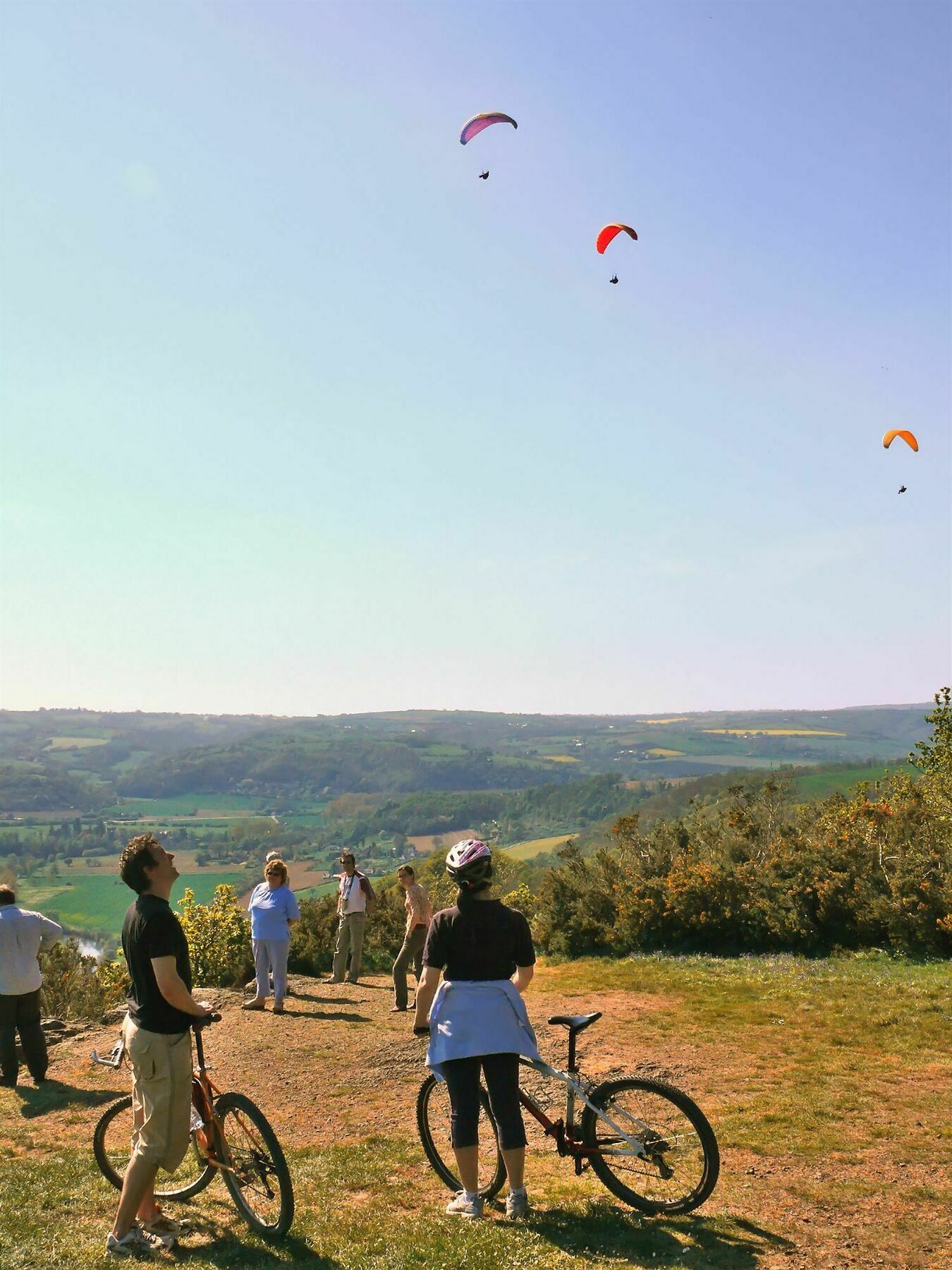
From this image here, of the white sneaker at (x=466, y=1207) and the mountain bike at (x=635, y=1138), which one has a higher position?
the mountain bike at (x=635, y=1138)

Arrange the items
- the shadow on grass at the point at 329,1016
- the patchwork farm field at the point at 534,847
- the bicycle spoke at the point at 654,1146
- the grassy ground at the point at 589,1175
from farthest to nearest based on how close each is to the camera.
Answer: the patchwork farm field at the point at 534,847 < the shadow on grass at the point at 329,1016 < the bicycle spoke at the point at 654,1146 < the grassy ground at the point at 589,1175

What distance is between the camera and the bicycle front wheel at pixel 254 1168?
5.20 meters

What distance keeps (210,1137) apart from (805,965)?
11038mm

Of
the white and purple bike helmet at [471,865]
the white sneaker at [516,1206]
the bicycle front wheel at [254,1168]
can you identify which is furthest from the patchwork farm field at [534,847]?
the white and purple bike helmet at [471,865]

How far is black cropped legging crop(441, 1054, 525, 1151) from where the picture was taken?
16.2 feet

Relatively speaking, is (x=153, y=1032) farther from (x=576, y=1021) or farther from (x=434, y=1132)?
(x=576, y=1021)

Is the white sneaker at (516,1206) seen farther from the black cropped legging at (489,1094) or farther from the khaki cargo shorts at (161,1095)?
the khaki cargo shorts at (161,1095)

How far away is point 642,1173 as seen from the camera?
519 cm

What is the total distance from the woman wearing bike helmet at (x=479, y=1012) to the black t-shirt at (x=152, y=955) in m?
1.40

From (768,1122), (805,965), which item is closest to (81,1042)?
(768,1122)

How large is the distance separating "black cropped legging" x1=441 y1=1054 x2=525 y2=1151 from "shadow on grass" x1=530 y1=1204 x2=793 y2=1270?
531 mm

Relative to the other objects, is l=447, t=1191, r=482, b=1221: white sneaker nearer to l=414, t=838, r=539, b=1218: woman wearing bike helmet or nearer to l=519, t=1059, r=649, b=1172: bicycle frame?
l=414, t=838, r=539, b=1218: woman wearing bike helmet

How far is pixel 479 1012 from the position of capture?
4.93 meters

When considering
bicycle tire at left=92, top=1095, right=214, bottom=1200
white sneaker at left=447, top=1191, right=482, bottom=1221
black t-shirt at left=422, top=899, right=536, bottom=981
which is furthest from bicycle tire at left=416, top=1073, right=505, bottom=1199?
bicycle tire at left=92, top=1095, right=214, bottom=1200
